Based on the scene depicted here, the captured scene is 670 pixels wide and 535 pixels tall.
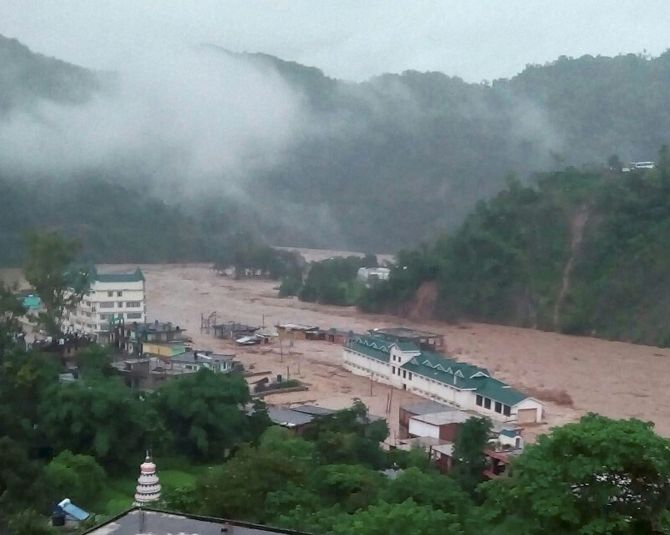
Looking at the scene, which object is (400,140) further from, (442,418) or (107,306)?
(442,418)

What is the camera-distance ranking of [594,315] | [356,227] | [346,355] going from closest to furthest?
[346,355] → [594,315] → [356,227]

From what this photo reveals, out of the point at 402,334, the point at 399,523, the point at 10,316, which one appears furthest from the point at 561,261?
the point at 399,523

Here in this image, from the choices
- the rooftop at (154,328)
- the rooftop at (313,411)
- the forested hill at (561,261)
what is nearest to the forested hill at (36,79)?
the forested hill at (561,261)

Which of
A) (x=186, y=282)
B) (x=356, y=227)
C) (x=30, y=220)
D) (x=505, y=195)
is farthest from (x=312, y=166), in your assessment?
(x=505, y=195)

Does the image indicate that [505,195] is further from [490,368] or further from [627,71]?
[627,71]

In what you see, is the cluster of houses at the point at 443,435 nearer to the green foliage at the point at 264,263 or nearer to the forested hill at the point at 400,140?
the green foliage at the point at 264,263

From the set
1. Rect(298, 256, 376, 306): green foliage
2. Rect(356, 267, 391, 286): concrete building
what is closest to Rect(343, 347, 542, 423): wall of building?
Rect(298, 256, 376, 306): green foliage
